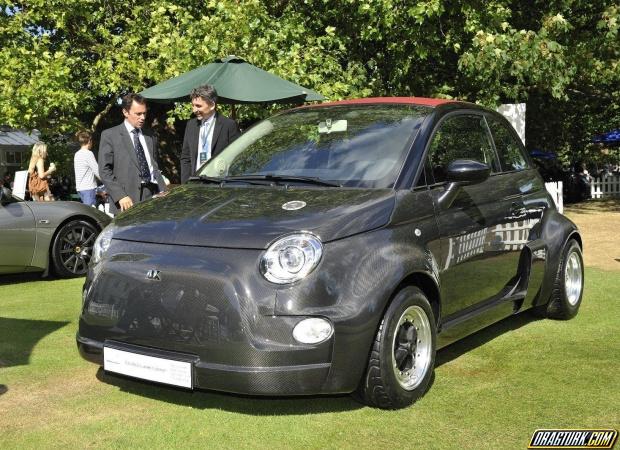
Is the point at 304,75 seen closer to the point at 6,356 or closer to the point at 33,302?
the point at 33,302

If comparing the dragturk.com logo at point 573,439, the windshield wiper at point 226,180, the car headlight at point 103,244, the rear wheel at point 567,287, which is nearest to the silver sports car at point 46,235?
the windshield wiper at point 226,180

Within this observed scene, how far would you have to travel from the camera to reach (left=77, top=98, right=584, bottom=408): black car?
3.64 metres

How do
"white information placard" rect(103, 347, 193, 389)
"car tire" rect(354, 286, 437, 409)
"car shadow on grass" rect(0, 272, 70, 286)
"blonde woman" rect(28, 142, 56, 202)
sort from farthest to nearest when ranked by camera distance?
"blonde woman" rect(28, 142, 56, 202) → "car shadow on grass" rect(0, 272, 70, 286) → "car tire" rect(354, 286, 437, 409) → "white information placard" rect(103, 347, 193, 389)

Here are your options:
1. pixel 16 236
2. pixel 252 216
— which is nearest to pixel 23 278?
pixel 16 236

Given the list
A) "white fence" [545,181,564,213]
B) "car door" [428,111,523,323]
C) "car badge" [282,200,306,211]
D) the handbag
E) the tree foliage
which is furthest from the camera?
"white fence" [545,181,564,213]

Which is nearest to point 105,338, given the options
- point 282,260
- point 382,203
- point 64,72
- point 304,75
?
point 282,260

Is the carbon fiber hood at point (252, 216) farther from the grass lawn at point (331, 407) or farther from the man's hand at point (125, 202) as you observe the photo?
the man's hand at point (125, 202)

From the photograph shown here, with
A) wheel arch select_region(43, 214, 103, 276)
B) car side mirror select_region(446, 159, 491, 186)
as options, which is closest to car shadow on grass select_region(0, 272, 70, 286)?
wheel arch select_region(43, 214, 103, 276)

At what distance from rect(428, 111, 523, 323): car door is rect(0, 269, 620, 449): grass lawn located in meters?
0.49

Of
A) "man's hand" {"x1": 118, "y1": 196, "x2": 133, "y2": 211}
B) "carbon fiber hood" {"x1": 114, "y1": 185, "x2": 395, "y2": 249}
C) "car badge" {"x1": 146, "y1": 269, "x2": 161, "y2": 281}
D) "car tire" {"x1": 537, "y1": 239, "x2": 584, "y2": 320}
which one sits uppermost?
"carbon fiber hood" {"x1": 114, "y1": 185, "x2": 395, "y2": 249}

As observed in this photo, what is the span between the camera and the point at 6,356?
5.27m

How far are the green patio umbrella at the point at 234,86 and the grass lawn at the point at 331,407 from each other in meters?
4.52

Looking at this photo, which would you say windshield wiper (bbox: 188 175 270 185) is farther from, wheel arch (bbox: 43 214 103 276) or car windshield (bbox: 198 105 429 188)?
wheel arch (bbox: 43 214 103 276)

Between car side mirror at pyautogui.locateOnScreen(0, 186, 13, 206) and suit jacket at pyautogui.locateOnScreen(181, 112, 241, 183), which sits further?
car side mirror at pyautogui.locateOnScreen(0, 186, 13, 206)
